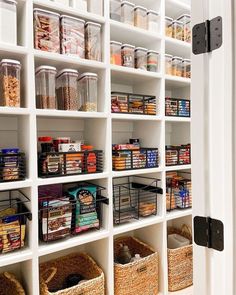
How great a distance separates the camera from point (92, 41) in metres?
1.52

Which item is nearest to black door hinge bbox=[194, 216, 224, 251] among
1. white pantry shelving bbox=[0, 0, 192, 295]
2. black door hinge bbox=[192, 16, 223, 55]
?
black door hinge bbox=[192, 16, 223, 55]

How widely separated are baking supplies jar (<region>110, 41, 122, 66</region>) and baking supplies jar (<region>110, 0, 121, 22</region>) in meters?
0.16

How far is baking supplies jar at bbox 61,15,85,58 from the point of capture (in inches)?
55.8

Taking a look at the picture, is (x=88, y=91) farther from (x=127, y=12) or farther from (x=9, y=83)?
(x=127, y=12)

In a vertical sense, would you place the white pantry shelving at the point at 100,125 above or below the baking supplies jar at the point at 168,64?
below

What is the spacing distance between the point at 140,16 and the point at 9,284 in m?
1.87

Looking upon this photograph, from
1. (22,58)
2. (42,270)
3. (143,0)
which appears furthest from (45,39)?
(42,270)

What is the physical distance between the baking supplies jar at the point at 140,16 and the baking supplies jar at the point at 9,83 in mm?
876

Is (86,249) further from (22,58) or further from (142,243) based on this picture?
(22,58)

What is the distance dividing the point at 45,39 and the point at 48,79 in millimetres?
209

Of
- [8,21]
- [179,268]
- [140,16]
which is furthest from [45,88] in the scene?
[179,268]

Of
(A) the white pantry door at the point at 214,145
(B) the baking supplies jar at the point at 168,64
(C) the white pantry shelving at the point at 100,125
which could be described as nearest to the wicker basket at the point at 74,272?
(C) the white pantry shelving at the point at 100,125

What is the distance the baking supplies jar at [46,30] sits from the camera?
1.34 meters

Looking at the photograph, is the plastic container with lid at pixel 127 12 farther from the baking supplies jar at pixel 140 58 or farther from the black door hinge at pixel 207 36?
the black door hinge at pixel 207 36
